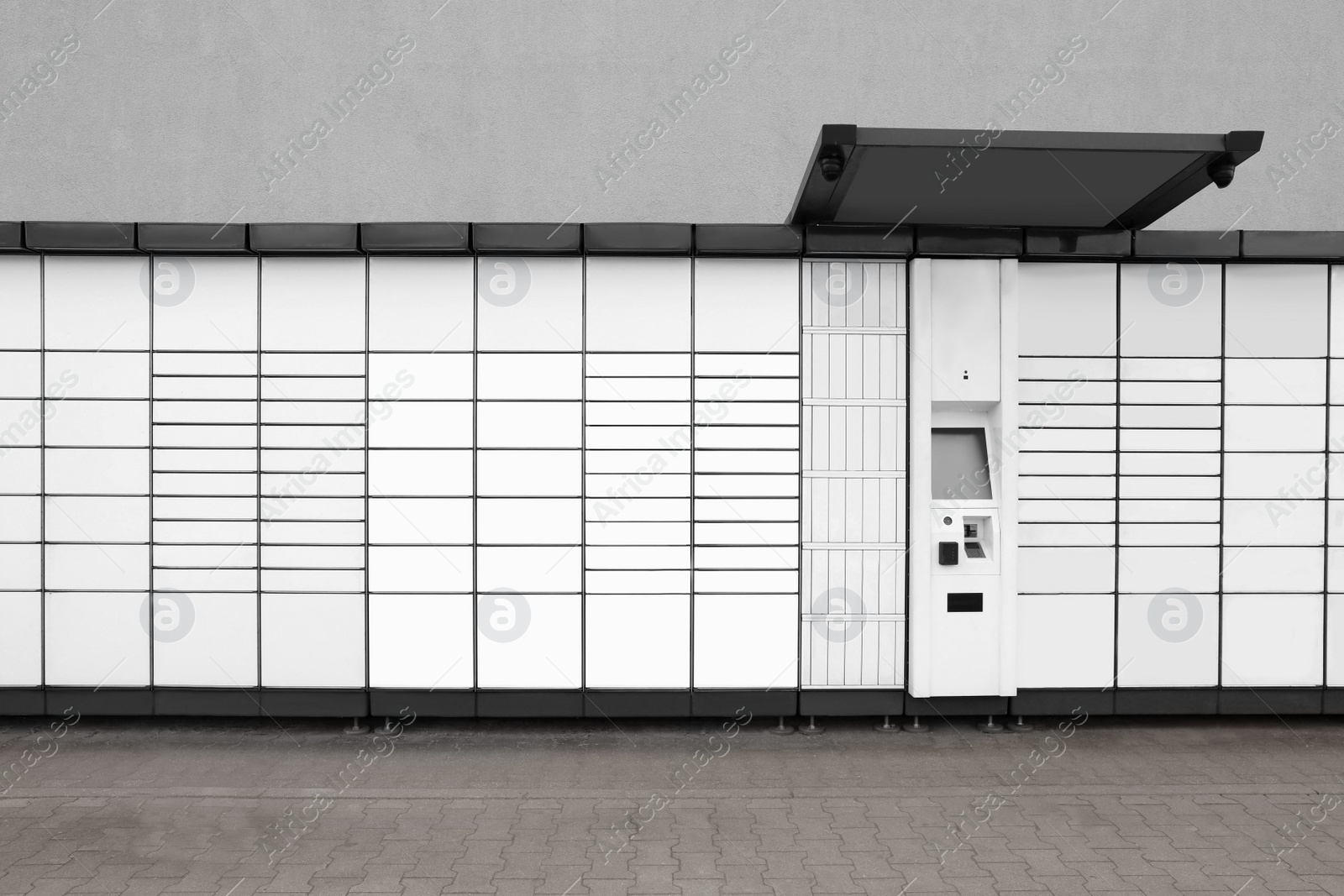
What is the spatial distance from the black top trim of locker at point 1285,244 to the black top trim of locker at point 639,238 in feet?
11.8

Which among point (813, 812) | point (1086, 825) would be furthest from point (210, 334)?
point (1086, 825)

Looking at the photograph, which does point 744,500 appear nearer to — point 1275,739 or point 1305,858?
point 1305,858

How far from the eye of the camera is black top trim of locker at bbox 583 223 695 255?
4812mm

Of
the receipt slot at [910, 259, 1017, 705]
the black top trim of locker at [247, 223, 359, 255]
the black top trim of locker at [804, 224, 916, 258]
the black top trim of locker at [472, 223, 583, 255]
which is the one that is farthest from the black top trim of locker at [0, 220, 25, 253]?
the receipt slot at [910, 259, 1017, 705]

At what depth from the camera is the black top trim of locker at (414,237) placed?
477 cm

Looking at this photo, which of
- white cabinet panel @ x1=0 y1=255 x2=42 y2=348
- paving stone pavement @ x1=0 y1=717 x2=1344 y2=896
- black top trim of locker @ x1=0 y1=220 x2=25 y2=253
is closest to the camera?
paving stone pavement @ x1=0 y1=717 x2=1344 y2=896

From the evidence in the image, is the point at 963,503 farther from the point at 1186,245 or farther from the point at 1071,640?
the point at 1186,245

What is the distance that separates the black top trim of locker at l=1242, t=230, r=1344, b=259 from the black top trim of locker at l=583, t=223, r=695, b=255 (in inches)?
141

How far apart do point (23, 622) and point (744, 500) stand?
15.3ft

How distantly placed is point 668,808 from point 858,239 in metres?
3.51

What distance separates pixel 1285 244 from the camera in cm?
492

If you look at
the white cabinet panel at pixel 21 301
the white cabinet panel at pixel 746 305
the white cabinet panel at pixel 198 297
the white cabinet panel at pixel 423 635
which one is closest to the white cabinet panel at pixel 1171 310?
the white cabinet panel at pixel 746 305

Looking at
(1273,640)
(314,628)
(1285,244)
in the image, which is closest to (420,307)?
(314,628)

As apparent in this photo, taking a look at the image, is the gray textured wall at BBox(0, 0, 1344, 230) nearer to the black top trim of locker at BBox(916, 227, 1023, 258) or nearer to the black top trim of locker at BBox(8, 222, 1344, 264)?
the black top trim of locker at BBox(8, 222, 1344, 264)
